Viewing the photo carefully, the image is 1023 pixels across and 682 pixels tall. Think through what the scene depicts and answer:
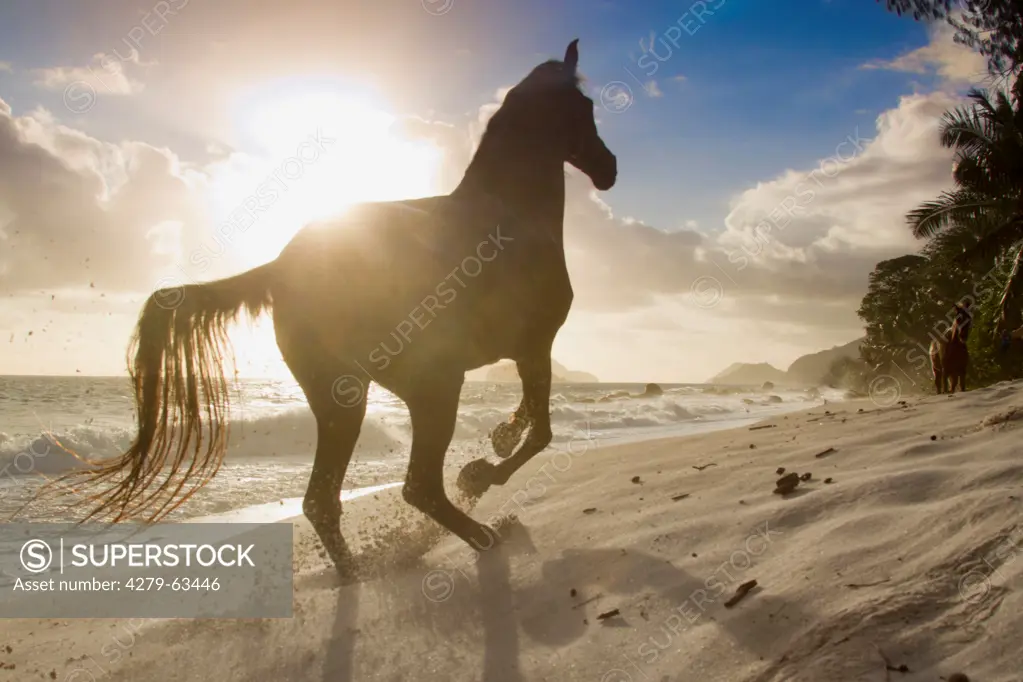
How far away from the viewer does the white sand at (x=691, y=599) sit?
2348 millimetres

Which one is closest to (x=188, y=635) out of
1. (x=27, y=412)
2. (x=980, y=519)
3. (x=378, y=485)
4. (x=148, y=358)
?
(x=148, y=358)

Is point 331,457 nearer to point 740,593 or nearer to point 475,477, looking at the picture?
point 475,477

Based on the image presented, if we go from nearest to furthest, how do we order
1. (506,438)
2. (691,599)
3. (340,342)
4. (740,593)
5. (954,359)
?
1. (740,593)
2. (691,599)
3. (340,342)
4. (506,438)
5. (954,359)

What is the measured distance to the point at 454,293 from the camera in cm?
421

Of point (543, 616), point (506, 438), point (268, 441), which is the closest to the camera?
point (543, 616)

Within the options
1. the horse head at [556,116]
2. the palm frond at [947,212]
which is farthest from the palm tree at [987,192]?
the horse head at [556,116]

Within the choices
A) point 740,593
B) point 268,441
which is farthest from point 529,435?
point 268,441

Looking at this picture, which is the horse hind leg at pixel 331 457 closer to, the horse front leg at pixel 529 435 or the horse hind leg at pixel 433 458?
the horse hind leg at pixel 433 458

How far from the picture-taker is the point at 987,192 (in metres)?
18.5

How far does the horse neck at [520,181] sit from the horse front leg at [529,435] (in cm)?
95

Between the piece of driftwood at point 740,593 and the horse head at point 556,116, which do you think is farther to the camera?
the horse head at point 556,116

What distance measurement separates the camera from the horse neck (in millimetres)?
5016

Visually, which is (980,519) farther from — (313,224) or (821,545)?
(313,224)

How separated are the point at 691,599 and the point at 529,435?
7.21 ft
